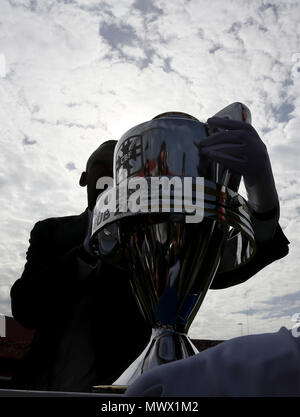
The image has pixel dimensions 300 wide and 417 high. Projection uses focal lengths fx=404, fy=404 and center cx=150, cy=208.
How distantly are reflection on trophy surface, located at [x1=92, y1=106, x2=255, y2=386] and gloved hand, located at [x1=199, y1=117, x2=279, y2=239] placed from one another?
0.02m

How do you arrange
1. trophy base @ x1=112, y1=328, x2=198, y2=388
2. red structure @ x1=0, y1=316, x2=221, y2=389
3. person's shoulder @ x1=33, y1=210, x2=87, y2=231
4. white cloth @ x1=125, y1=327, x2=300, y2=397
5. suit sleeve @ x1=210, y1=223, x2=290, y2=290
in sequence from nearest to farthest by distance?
white cloth @ x1=125, y1=327, x2=300, y2=397, trophy base @ x1=112, y1=328, x2=198, y2=388, suit sleeve @ x1=210, y1=223, x2=290, y2=290, person's shoulder @ x1=33, y1=210, x2=87, y2=231, red structure @ x1=0, y1=316, x2=221, y2=389

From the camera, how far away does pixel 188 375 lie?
198mm

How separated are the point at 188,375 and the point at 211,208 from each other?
0.95 ft

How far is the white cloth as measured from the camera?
19 centimetres

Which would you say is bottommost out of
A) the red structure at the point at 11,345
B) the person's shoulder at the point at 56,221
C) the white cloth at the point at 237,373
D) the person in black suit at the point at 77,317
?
the white cloth at the point at 237,373

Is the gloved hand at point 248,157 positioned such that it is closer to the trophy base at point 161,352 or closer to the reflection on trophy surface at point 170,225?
the reflection on trophy surface at point 170,225

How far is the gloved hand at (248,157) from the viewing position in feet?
1.65

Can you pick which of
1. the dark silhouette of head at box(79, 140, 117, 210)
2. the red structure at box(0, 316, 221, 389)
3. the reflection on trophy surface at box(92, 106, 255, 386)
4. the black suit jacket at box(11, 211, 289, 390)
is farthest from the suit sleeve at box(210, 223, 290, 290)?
the red structure at box(0, 316, 221, 389)

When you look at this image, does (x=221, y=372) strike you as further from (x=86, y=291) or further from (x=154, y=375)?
(x=86, y=291)

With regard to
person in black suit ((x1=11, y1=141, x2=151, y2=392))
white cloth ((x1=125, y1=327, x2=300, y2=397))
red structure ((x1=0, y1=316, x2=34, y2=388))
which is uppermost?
red structure ((x1=0, y1=316, x2=34, y2=388))

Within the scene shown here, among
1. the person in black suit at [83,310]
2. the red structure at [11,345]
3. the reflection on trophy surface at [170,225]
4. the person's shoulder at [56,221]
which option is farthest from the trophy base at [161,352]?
the red structure at [11,345]

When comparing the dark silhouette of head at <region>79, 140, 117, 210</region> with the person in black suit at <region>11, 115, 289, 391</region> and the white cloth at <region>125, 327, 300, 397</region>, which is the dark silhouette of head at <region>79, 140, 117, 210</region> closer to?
the person in black suit at <region>11, 115, 289, 391</region>

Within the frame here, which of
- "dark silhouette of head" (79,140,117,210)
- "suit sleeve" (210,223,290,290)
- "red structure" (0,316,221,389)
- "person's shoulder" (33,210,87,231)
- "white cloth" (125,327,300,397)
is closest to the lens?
"white cloth" (125,327,300,397)

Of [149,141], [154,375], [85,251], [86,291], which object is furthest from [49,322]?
[154,375]
